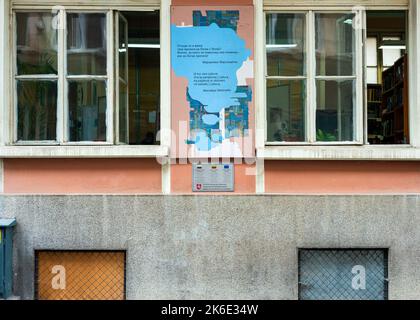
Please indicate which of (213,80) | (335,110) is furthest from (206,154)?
(335,110)

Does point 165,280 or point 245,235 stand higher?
point 245,235

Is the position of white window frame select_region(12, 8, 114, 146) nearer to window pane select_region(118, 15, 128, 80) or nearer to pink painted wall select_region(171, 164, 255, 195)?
window pane select_region(118, 15, 128, 80)

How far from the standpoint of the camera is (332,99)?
6.85 meters

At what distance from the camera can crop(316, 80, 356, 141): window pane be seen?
6824 millimetres

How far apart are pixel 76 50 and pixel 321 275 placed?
433 cm

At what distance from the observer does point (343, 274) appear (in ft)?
21.9

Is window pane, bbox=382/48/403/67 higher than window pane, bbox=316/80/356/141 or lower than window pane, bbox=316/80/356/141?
higher

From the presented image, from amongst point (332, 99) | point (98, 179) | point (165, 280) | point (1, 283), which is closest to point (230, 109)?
point (332, 99)

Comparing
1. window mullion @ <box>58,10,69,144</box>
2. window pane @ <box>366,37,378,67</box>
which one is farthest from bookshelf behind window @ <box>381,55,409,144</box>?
window mullion @ <box>58,10,69,144</box>

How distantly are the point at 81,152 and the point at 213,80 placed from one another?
1900 millimetres

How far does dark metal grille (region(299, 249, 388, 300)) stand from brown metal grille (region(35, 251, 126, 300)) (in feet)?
7.75

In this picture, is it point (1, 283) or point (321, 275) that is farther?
point (321, 275)

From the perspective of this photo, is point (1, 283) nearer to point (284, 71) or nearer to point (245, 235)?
point (245, 235)
